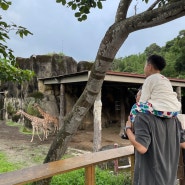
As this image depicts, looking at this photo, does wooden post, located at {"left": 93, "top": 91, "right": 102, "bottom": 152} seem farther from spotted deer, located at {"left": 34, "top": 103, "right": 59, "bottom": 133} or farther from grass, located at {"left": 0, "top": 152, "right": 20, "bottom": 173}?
spotted deer, located at {"left": 34, "top": 103, "right": 59, "bottom": 133}

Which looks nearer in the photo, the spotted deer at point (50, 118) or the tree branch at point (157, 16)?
the tree branch at point (157, 16)

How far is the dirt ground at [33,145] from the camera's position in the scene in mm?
6995

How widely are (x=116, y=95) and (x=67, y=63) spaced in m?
3.06

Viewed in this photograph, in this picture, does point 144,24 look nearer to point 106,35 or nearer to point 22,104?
point 106,35

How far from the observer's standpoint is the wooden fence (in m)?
1.48

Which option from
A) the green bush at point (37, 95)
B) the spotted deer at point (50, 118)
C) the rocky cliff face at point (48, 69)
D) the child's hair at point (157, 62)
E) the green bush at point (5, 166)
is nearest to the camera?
the child's hair at point (157, 62)

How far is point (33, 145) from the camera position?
28.6 ft

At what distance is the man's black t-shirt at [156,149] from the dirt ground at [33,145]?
5.08m

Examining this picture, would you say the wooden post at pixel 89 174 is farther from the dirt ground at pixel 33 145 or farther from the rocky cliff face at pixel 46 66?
the rocky cliff face at pixel 46 66

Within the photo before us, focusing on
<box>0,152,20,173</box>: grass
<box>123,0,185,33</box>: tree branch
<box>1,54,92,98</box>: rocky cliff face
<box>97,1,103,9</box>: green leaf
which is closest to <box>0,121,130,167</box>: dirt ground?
<box>0,152,20,173</box>: grass

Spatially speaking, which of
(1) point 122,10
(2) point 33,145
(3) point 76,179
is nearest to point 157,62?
(1) point 122,10

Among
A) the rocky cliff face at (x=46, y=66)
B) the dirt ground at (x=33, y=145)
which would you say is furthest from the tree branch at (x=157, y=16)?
the rocky cliff face at (x=46, y=66)

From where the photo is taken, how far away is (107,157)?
78.4 inches

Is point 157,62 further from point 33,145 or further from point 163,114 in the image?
point 33,145
